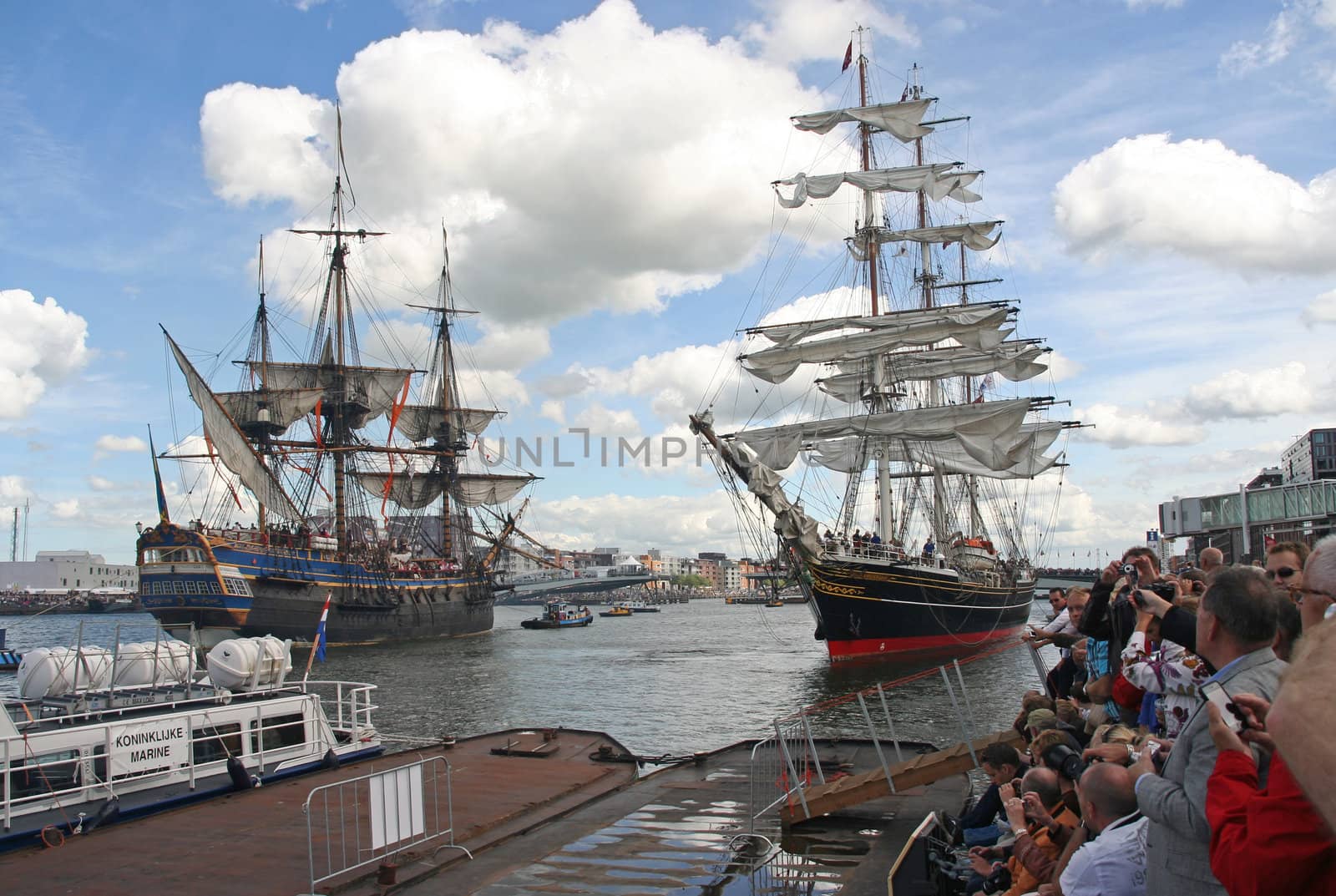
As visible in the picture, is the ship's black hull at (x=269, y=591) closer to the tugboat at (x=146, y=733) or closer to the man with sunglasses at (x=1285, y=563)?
the tugboat at (x=146, y=733)

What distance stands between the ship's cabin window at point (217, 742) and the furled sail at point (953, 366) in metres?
46.0

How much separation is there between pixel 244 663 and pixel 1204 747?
654 inches

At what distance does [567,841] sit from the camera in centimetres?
1193

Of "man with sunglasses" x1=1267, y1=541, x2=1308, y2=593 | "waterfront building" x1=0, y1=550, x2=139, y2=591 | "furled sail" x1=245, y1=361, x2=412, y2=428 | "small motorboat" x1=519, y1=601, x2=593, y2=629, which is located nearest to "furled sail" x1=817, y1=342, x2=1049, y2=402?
"furled sail" x1=245, y1=361, x2=412, y2=428

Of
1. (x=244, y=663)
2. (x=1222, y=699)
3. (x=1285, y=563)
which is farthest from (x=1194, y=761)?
(x=244, y=663)

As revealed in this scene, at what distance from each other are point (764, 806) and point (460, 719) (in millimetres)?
18956

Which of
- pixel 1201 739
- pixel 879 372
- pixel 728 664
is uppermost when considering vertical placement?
pixel 879 372

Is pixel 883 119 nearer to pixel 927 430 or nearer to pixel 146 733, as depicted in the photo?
pixel 927 430

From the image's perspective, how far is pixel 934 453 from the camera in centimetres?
5491

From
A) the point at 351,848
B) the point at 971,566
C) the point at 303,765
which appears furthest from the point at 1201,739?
the point at 971,566

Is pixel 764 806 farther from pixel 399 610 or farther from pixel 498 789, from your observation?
pixel 399 610

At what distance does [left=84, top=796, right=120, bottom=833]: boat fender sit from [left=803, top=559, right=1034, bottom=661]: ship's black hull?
32757mm

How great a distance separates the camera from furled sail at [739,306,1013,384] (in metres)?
52.0

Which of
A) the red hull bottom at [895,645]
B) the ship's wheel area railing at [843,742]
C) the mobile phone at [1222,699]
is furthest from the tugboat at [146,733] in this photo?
the red hull bottom at [895,645]
